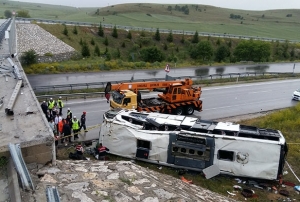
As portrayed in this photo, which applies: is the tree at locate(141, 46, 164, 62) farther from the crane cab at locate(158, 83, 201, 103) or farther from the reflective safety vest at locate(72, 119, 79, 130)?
the reflective safety vest at locate(72, 119, 79, 130)

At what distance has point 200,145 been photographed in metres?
12.7

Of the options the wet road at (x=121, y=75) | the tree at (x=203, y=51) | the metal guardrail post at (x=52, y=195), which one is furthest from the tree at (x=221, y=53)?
the metal guardrail post at (x=52, y=195)

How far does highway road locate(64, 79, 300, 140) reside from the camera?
21697 mm

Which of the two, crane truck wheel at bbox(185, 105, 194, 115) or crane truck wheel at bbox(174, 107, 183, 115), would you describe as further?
crane truck wheel at bbox(185, 105, 194, 115)

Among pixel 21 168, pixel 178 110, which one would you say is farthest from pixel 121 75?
pixel 21 168

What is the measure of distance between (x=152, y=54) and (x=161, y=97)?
2708 centimetres

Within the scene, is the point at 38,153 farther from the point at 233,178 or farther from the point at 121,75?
the point at 121,75

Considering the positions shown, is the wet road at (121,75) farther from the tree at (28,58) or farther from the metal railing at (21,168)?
the metal railing at (21,168)

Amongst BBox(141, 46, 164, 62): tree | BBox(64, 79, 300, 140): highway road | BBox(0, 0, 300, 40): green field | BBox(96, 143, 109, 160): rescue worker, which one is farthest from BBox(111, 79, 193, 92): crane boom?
BBox(0, 0, 300, 40): green field

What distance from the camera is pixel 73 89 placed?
87.0ft

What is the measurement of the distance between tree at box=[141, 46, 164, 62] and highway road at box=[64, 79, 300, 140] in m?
16.8

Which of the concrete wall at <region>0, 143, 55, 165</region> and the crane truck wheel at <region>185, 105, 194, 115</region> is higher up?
the concrete wall at <region>0, 143, 55, 165</region>

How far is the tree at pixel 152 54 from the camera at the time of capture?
46.7 meters

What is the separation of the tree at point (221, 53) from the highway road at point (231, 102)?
1933 cm
